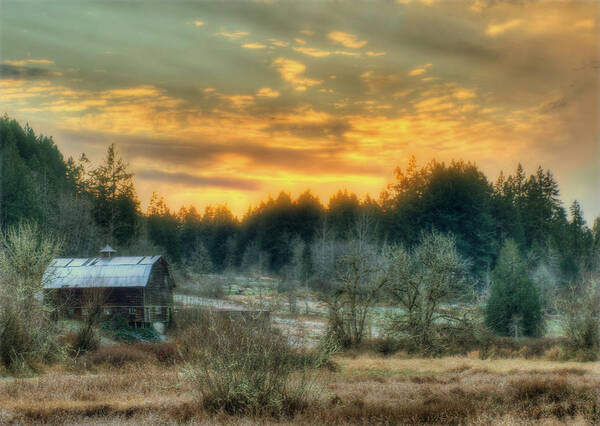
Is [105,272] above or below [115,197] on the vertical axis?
below

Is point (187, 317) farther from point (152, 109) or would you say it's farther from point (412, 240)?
point (412, 240)

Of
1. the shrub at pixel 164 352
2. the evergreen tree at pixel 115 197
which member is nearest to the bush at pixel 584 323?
the shrub at pixel 164 352

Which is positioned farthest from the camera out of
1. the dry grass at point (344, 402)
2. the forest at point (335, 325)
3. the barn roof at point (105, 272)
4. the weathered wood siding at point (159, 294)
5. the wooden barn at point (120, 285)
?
the weathered wood siding at point (159, 294)

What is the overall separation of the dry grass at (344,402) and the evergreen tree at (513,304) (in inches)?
832

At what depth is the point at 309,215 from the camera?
98.4 meters

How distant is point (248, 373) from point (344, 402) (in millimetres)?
2865

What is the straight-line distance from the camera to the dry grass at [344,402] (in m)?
11.9

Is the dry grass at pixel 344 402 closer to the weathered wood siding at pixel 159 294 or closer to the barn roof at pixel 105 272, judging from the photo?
the weathered wood siding at pixel 159 294

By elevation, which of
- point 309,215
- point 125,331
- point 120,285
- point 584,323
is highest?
point 309,215

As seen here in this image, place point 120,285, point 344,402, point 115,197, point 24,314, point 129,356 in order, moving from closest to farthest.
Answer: point 344,402 → point 24,314 → point 129,356 → point 120,285 → point 115,197

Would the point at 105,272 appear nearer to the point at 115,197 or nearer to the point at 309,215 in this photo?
the point at 115,197

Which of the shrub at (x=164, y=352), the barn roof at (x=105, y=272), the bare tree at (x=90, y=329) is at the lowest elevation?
the shrub at (x=164, y=352)

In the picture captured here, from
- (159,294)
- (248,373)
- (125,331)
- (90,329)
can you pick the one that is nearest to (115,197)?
(159,294)

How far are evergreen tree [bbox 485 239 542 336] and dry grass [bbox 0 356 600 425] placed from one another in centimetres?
2113
